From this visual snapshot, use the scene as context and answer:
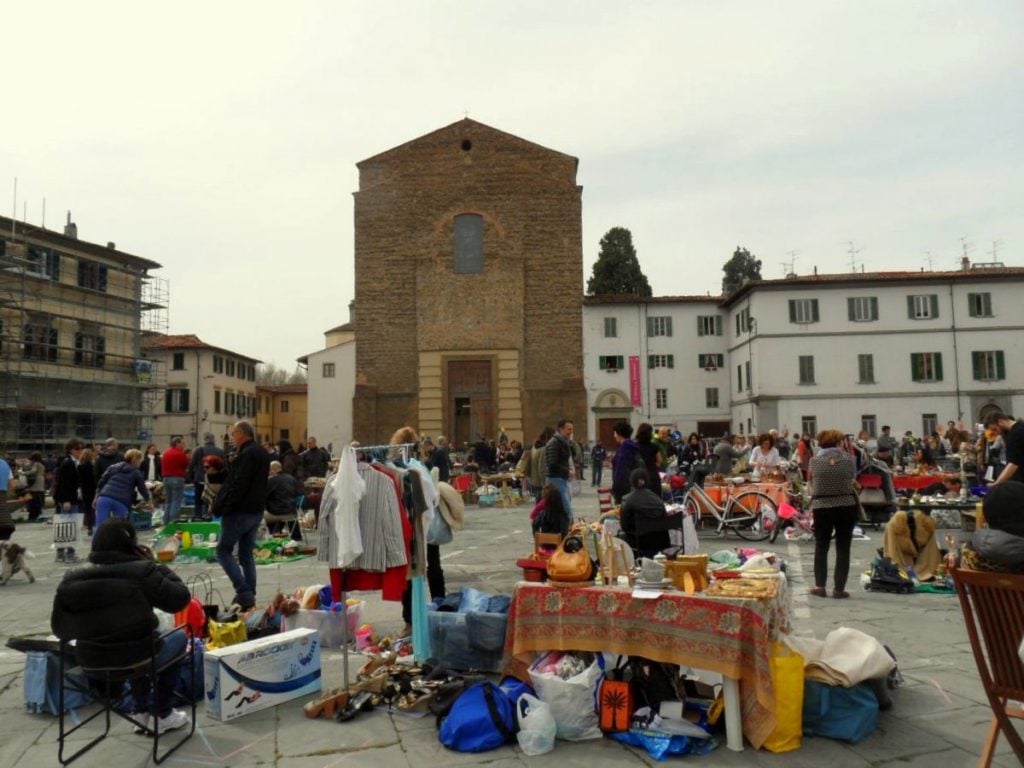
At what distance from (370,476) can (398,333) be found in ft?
87.8


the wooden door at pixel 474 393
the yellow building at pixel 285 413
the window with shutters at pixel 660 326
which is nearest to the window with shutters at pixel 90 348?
the wooden door at pixel 474 393

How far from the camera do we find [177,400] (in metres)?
50.2

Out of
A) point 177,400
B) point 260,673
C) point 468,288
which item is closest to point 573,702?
point 260,673

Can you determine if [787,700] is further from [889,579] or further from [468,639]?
[889,579]

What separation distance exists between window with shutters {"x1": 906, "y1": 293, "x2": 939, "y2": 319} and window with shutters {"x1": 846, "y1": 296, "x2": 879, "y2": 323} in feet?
4.98

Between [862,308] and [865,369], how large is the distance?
2.91 meters

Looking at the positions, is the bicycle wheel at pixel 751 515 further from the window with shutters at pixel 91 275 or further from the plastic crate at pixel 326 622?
the window with shutters at pixel 91 275

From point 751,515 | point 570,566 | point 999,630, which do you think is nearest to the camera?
point 999,630

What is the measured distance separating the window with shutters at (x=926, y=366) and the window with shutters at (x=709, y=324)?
31.1 ft

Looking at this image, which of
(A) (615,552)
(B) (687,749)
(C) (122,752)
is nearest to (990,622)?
(B) (687,749)

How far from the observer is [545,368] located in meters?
31.1

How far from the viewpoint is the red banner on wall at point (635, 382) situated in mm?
40844

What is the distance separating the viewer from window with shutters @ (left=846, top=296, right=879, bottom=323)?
36.8 metres

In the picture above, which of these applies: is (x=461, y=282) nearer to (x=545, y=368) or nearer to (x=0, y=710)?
(x=545, y=368)
